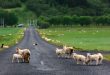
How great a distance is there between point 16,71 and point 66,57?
13949mm

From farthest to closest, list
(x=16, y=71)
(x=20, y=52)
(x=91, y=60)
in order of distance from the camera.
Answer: (x=20, y=52), (x=91, y=60), (x=16, y=71)

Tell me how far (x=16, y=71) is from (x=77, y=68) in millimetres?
4750

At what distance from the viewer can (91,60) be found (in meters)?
37.5

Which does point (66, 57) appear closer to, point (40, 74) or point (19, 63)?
point (19, 63)

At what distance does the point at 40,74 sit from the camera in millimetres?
29625

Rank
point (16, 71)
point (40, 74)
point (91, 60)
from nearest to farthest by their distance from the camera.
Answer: point (40, 74) → point (16, 71) → point (91, 60)

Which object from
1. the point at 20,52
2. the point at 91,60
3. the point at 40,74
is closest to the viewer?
the point at 40,74

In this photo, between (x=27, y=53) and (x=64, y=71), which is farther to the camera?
(x=27, y=53)

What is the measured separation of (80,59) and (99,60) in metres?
1.57

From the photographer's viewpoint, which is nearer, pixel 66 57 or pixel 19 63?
pixel 19 63

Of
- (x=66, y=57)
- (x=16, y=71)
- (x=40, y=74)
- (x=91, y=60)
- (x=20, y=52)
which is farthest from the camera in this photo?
(x=66, y=57)

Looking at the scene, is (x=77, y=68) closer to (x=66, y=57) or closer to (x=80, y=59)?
(x=80, y=59)

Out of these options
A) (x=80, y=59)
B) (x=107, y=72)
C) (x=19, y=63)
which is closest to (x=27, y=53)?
(x=19, y=63)

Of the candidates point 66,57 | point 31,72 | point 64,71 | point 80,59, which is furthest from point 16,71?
point 66,57
